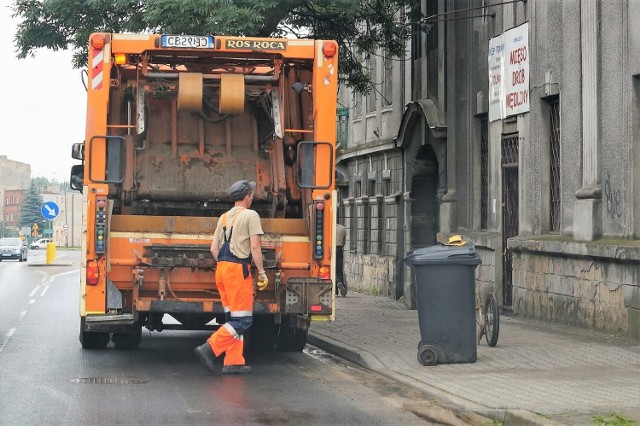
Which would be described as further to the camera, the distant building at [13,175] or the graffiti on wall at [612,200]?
the distant building at [13,175]

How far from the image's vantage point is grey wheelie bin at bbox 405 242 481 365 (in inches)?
462

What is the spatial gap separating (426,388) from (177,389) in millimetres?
2062

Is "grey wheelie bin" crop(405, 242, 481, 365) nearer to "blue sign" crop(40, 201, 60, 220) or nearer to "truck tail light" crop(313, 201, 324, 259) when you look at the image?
"truck tail light" crop(313, 201, 324, 259)

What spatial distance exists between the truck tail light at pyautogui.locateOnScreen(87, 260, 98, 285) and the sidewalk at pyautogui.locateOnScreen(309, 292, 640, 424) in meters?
2.79

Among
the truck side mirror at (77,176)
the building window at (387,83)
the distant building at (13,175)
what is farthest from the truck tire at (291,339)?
the distant building at (13,175)

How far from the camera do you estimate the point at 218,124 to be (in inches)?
507

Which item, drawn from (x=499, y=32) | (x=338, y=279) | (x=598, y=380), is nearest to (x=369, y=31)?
(x=499, y=32)

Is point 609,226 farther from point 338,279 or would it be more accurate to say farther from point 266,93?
point 338,279

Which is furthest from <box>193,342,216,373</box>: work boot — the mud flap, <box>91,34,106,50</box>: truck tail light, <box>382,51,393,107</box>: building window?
<box>382,51,393,107</box>: building window

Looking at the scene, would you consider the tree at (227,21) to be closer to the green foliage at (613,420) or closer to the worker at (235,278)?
the worker at (235,278)

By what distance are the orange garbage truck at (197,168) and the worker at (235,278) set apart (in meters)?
0.49

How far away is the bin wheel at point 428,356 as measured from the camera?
1171 centimetres

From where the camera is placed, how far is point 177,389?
10266mm

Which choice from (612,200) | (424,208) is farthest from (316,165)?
(424,208)
